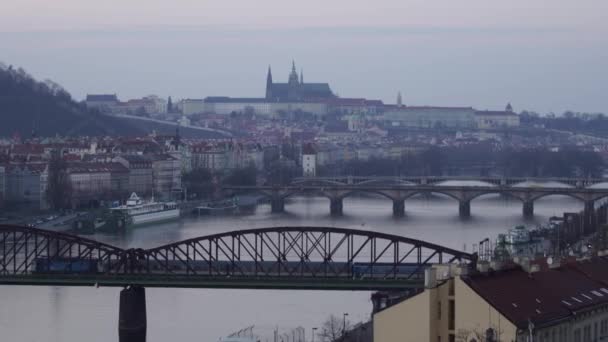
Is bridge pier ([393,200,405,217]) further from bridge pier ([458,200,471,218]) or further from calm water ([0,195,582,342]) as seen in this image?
calm water ([0,195,582,342])

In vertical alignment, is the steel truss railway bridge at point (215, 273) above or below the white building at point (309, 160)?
above

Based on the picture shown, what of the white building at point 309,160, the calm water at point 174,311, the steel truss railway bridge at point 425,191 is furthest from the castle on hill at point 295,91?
the calm water at point 174,311

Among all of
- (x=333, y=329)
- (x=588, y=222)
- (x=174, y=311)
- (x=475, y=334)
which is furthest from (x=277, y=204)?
(x=475, y=334)

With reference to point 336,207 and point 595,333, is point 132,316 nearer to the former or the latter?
point 595,333

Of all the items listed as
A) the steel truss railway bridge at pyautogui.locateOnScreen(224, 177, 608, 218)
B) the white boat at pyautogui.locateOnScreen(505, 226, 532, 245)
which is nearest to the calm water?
the white boat at pyautogui.locateOnScreen(505, 226, 532, 245)

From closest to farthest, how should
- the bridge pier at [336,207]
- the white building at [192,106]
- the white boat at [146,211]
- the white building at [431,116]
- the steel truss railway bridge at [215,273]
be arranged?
1. the steel truss railway bridge at [215,273]
2. the white boat at [146,211]
3. the bridge pier at [336,207]
4. the white building at [192,106]
5. the white building at [431,116]

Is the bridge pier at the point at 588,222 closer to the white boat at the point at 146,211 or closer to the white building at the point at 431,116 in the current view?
the white boat at the point at 146,211
